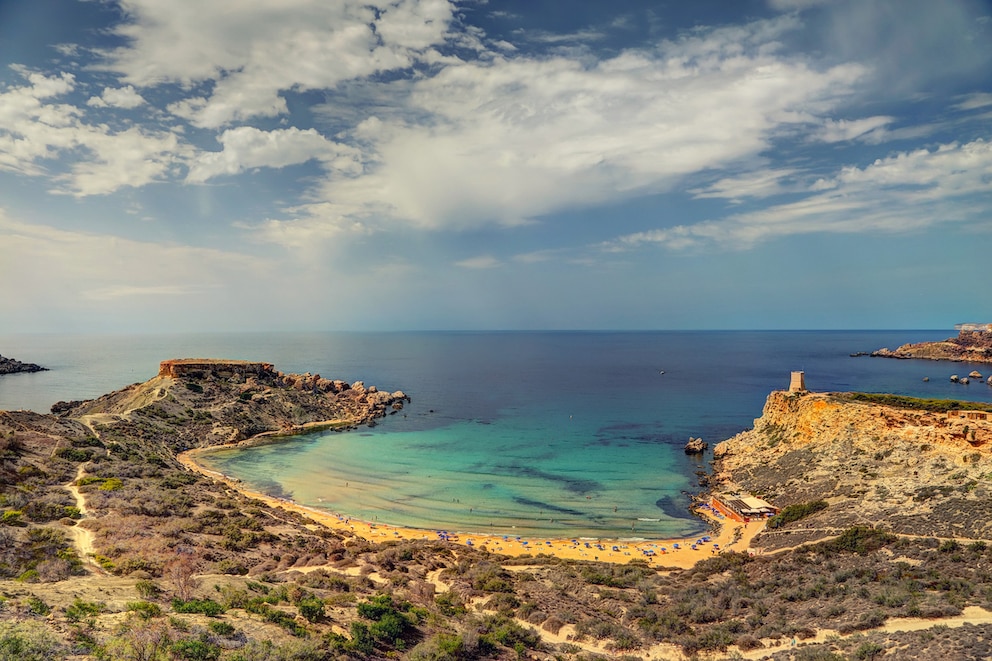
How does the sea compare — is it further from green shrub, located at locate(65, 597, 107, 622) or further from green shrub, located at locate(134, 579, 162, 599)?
green shrub, located at locate(65, 597, 107, 622)

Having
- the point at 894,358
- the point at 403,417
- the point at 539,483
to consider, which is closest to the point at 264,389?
the point at 403,417

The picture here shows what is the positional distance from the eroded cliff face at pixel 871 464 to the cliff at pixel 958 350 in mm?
163803

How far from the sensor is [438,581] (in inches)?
974

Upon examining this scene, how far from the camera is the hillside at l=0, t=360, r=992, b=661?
14.9m

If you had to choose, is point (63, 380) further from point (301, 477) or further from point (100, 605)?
point (100, 605)

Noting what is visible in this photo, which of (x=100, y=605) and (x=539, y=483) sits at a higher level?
(x=100, y=605)

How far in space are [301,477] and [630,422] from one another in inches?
1935

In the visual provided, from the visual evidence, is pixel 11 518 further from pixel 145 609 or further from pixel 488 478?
pixel 488 478

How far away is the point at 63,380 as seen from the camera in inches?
4749

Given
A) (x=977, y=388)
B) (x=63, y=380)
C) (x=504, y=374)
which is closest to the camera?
(x=977, y=388)

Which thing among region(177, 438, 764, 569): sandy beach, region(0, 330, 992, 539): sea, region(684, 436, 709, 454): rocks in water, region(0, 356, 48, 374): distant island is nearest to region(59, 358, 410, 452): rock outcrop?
region(0, 330, 992, 539): sea

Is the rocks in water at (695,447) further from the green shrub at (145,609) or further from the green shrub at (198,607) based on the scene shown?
the green shrub at (145,609)

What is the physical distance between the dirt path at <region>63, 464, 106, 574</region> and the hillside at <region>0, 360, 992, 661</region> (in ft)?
0.51

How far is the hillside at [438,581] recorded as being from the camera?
14.9 meters
